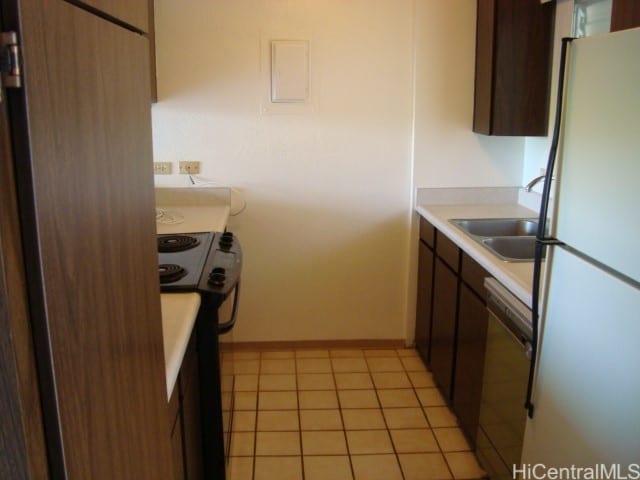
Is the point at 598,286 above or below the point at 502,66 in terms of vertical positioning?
below

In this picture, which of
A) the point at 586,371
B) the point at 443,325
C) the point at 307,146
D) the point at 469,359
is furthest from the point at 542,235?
the point at 307,146

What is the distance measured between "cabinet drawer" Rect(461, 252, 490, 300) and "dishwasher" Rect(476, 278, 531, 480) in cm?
13

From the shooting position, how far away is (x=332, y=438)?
2.78 m

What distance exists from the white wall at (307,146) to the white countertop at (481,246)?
1.13ft

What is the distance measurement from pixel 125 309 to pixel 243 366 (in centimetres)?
276

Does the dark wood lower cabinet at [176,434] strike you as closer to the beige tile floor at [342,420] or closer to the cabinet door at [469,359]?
the beige tile floor at [342,420]

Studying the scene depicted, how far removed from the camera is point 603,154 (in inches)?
55.0

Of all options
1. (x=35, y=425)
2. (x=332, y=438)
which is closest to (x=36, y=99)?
→ (x=35, y=425)

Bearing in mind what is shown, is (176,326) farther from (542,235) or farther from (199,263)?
(542,235)

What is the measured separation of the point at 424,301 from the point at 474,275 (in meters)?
0.98

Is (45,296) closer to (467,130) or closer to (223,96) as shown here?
(223,96)

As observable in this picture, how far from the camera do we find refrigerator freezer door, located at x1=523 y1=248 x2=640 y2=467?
1.29 meters

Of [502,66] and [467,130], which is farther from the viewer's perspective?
[467,130]

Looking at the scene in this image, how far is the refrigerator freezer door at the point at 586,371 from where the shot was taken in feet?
4.24
